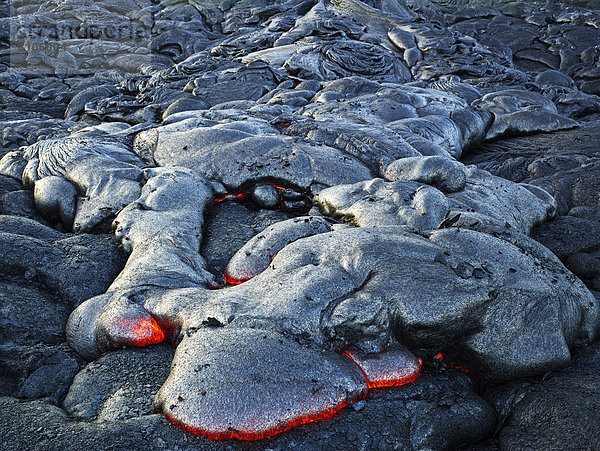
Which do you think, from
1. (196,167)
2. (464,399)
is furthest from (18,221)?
(464,399)

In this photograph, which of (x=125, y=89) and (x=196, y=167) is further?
(x=125, y=89)

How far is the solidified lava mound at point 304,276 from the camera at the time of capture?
8.18ft

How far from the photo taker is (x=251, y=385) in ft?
8.02

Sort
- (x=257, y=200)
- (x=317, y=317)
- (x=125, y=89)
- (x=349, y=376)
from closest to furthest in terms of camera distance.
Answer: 1. (x=349, y=376)
2. (x=317, y=317)
3. (x=257, y=200)
4. (x=125, y=89)

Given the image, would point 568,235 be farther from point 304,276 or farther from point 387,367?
point 304,276

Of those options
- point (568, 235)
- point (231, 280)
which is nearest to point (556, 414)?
point (231, 280)

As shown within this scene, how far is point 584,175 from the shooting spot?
610 centimetres

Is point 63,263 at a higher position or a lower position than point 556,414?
lower

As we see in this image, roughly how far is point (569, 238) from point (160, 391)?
4.11 metres

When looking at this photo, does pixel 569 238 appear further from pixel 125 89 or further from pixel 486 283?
pixel 125 89

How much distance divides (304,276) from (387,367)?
30.1 inches

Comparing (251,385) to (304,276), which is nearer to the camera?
(251,385)

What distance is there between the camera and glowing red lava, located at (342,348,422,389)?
2750 mm

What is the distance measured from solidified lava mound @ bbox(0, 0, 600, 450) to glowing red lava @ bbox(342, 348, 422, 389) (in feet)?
0.04
